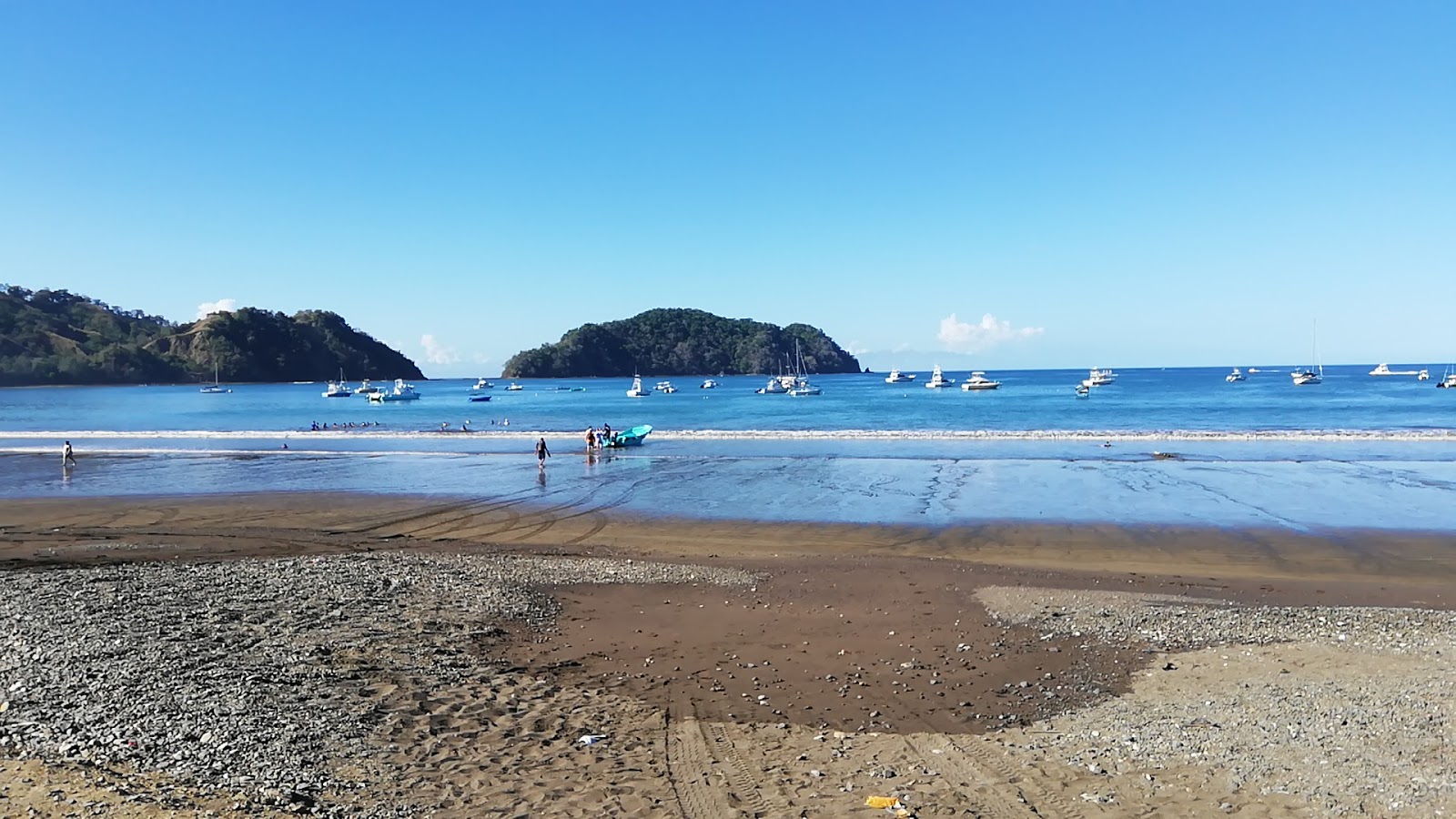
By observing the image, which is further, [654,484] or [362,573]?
[654,484]

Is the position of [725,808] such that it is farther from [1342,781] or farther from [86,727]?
[86,727]

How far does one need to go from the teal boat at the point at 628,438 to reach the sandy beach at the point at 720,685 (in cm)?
2752

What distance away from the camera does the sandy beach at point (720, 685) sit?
22.3 feet

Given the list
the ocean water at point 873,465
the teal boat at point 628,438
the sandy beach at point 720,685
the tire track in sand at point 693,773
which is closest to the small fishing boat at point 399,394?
the ocean water at point 873,465

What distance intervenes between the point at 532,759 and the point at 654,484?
77.8 feet

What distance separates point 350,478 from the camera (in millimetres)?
34250

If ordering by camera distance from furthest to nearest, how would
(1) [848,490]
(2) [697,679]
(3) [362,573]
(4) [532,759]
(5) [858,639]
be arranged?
(1) [848,490], (3) [362,573], (5) [858,639], (2) [697,679], (4) [532,759]

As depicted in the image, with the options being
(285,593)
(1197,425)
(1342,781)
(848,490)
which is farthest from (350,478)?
(1197,425)

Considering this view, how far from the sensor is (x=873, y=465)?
37031 millimetres

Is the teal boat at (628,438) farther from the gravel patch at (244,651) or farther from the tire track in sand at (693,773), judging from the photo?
the tire track in sand at (693,773)

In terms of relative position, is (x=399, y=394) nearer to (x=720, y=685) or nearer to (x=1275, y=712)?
(x=720, y=685)

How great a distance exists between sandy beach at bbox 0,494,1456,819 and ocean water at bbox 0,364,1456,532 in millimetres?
7791

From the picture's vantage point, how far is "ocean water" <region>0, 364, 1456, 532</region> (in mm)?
25281

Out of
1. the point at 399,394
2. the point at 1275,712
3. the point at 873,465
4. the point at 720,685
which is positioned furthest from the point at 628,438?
the point at 399,394
